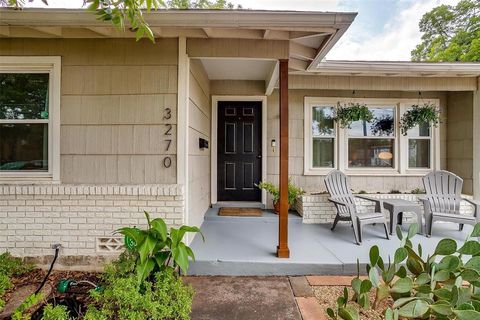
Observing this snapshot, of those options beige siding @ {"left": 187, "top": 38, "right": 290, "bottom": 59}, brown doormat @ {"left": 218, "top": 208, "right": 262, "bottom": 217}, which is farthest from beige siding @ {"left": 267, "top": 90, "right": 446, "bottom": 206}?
beige siding @ {"left": 187, "top": 38, "right": 290, "bottom": 59}

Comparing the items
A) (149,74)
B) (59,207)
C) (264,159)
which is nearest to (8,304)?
(59,207)

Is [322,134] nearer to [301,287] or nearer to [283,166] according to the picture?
[283,166]

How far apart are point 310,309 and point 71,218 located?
2636 millimetres

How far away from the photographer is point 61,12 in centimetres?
242

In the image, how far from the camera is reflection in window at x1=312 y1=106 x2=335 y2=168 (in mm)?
4875

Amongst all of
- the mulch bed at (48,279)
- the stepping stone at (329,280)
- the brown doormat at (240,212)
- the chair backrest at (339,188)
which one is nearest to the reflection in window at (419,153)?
the chair backrest at (339,188)

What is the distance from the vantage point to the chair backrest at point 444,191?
383cm

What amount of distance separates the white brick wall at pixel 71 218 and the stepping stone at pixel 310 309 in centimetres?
145

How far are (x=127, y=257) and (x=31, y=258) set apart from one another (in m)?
1.49

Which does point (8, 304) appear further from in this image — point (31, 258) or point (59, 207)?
point (59, 207)

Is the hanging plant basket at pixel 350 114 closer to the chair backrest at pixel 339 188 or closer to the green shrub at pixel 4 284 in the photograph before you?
the chair backrest at pixel 339 188

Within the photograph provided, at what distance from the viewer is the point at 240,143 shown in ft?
16.3

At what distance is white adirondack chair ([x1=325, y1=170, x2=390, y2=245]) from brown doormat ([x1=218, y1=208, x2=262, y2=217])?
124cm

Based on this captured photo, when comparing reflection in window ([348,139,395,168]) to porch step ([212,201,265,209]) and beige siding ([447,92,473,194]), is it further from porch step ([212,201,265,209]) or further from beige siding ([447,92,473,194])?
porch step ([212,201,265,209])
